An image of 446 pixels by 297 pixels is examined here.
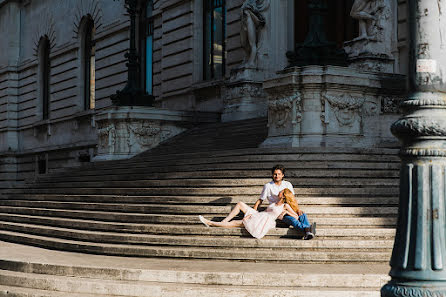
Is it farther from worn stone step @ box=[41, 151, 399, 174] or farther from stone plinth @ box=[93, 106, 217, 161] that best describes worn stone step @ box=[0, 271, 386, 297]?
stone plinth @ box=[93, 106, 217, 161]

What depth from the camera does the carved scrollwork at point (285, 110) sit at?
15953 mm

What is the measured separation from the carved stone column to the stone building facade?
692 cm

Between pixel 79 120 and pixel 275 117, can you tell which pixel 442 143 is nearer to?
pixel 275 117

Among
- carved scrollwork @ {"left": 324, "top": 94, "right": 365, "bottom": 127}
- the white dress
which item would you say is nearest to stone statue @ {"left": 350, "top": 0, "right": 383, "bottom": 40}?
carved scrollwork @ {"left": 324, "top": 94, "right": 365, "bottom": 127}

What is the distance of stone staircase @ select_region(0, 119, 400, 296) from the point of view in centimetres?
1140

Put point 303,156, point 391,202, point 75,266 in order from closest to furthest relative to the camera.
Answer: point 75,266
point 391,202
point 303,156

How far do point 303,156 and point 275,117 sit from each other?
2.46 metres

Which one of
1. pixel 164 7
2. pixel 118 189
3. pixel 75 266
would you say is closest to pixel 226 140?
pixel 118 189

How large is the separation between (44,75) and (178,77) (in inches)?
547

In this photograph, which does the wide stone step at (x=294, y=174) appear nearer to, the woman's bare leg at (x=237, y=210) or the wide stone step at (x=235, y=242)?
the woman's bare leg at (x=237, y=210)

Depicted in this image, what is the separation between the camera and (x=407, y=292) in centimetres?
532

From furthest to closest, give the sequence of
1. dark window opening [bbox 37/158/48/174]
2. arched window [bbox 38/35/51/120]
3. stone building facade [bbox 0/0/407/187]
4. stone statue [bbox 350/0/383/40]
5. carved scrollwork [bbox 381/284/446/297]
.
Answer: arched window [bbox 38/35/51/120]
dark window opening [bbox 37/158/48/174]
stone statue [bbox 350/0/383/40]
stone building facade [bbox 0/0/407/187]
carved scrollwork [bbox 381/284/446/297]

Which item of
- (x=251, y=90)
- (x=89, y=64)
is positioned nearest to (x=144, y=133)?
(x=251, y=90)

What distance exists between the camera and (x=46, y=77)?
4031cm
